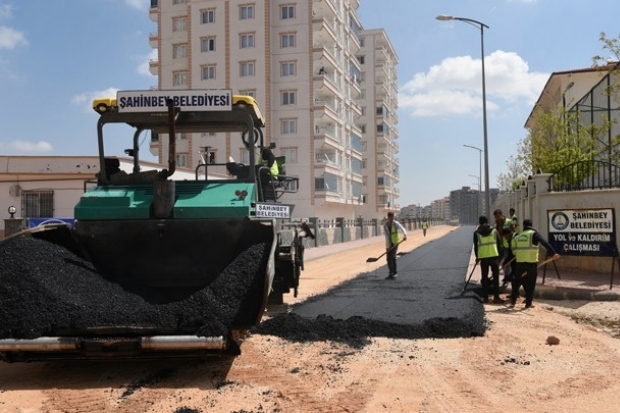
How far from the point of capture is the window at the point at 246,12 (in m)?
43.1

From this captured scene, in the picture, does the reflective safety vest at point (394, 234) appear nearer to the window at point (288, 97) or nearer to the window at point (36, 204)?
the window at point (36, 204)

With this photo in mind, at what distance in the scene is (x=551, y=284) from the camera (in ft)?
38.0

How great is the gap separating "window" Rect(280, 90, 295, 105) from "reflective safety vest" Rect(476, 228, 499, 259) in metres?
34.9

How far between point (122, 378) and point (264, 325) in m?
2.30

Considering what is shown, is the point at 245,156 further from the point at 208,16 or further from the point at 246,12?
the point at 208,16

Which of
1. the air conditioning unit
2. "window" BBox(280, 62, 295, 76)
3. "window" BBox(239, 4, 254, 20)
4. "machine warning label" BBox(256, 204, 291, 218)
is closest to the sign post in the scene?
"machine warning label" BBox(256, 204, 291, 218)

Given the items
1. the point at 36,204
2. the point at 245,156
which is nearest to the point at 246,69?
the point at 36,204

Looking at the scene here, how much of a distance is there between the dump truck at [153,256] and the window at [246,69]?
36862 mm

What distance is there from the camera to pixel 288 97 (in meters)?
43.7

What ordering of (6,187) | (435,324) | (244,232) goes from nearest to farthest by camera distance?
1. (244,232)
2. (435,324)
3. (6,187)

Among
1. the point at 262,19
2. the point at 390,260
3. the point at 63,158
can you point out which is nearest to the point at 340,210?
the point at 262,19

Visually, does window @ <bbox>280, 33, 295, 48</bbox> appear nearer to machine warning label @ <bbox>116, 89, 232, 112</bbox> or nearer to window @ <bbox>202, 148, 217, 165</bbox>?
window @ <bbox>202, 148, 217, 165</bbox>

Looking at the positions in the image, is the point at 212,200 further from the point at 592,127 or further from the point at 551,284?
the point at 592,127

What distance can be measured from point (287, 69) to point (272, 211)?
126 feet
